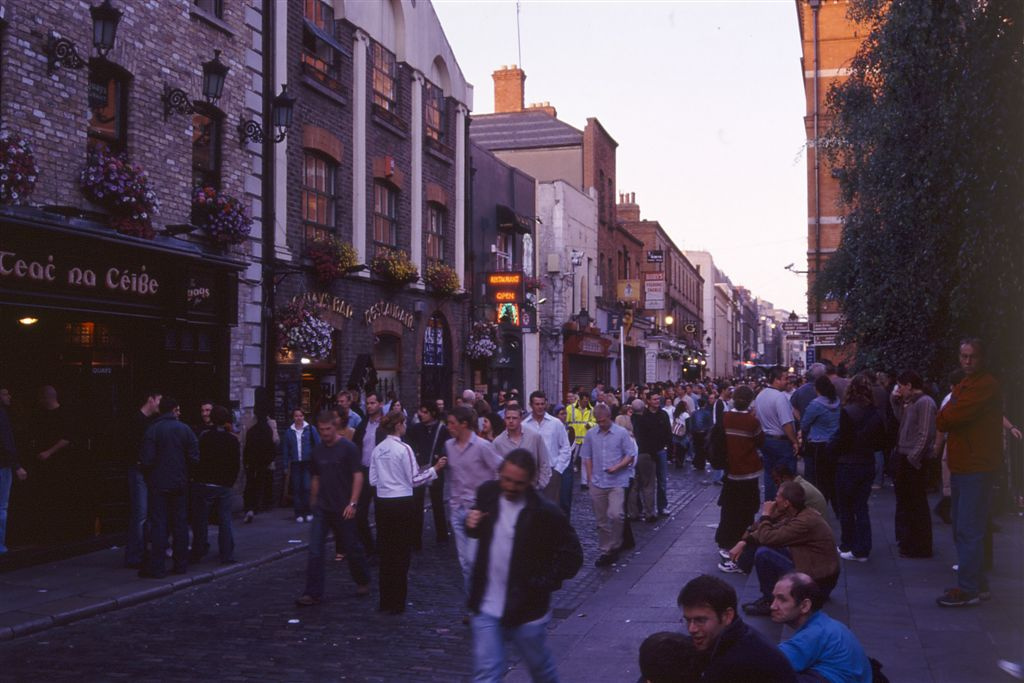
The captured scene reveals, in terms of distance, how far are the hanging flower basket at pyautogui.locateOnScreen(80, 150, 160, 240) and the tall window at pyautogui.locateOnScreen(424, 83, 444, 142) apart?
38.3 ft

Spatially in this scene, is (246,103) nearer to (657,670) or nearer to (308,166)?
(308,166)

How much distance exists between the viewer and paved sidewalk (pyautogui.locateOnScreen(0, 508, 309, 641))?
362 inches

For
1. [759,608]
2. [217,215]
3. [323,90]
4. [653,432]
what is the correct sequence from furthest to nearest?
[323,90] → [217,215] → [653,432] → [759,608]

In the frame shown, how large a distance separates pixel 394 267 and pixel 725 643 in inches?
694

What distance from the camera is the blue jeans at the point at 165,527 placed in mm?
11055

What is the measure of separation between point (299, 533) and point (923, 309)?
32.2 ft

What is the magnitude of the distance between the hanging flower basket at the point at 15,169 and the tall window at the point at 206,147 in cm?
411

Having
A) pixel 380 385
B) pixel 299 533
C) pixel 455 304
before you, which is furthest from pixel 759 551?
pixel 455 304

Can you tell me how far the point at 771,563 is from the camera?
7906 millimetres

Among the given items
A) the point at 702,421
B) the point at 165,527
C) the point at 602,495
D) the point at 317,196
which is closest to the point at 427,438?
the point at 602,495

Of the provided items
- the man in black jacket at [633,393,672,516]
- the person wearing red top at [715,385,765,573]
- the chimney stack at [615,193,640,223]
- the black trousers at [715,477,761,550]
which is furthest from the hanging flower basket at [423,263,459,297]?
the chimney stack at [615,193,640,223]

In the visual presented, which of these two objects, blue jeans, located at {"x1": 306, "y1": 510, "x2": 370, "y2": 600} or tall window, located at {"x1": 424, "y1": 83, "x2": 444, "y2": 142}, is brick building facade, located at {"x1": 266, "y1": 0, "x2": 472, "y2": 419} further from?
blue jeans, located at {"x1": 306, "y1": 510, "x2": 370, "y2": 600}

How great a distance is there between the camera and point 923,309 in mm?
15586

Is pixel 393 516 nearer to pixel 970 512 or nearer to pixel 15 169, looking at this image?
pixel 970 512
